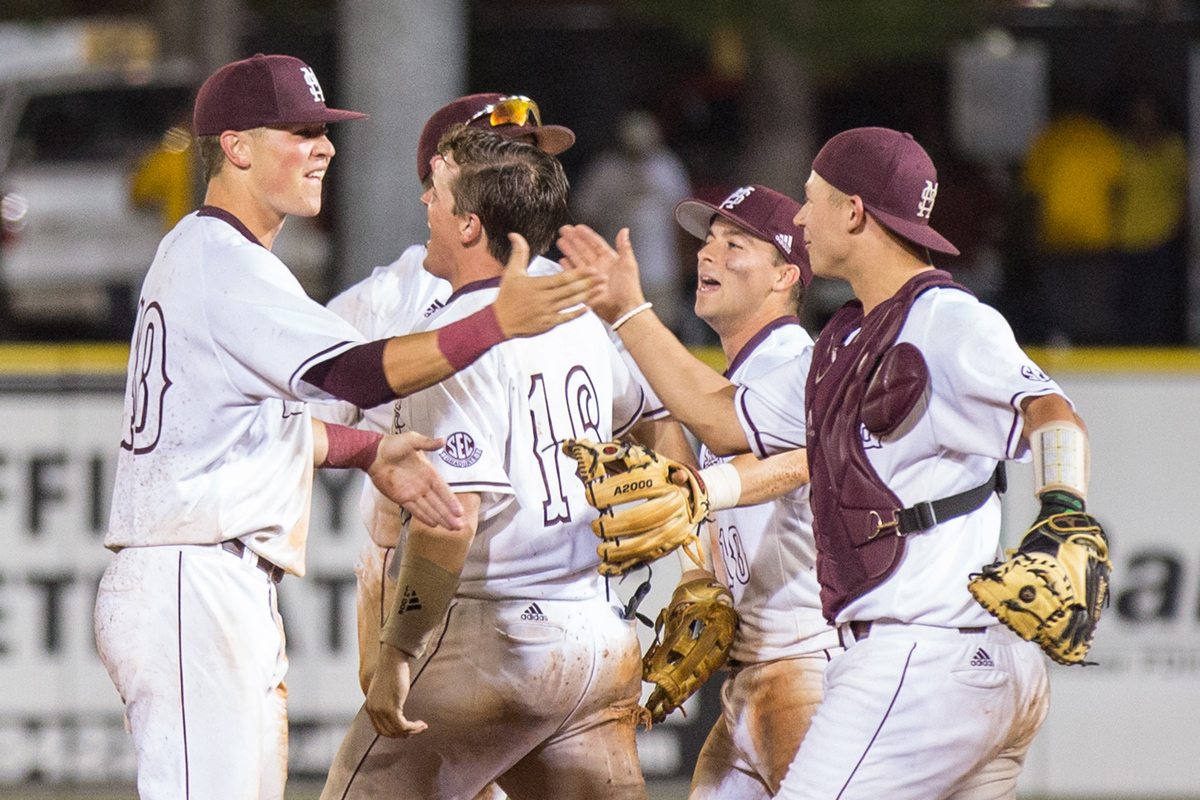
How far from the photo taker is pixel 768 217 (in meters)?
4.84

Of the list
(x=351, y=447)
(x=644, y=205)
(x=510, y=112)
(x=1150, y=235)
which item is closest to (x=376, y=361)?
(x=351, y=447)

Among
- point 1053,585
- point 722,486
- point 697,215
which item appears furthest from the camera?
point 697,215

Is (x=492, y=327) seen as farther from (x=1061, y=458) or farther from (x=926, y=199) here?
(x=1061, y=458)

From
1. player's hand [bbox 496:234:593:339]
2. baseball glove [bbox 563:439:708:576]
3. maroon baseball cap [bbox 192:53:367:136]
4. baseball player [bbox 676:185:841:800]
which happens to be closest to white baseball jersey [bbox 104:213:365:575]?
maroon baseball cap [bbox 192:53:367:136]

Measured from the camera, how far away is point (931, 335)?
3842 millimetres

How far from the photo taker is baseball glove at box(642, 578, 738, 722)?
15.3 ft

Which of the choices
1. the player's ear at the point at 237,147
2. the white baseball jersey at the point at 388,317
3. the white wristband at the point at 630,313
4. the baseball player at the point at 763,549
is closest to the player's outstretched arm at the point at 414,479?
the white baseball jersey at the point at 388,317

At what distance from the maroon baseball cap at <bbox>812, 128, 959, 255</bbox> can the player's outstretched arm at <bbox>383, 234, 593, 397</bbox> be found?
0.75 metres

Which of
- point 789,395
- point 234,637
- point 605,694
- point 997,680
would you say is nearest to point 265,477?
point 234,637

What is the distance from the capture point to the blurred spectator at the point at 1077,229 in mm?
12617

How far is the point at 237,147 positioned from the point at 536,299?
934 millimetres

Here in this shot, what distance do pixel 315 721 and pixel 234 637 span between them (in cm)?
325

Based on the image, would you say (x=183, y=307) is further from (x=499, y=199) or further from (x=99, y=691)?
(x=99, y=691)

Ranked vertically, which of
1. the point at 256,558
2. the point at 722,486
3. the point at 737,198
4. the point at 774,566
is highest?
the point at 737,198
